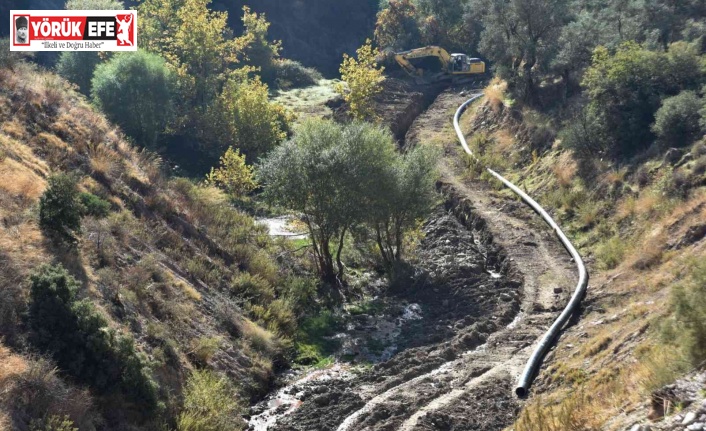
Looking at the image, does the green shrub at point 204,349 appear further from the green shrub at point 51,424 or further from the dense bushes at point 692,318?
A: the dense bushes at point 692,318

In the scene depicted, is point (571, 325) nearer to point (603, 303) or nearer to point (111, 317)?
point (603, 303)

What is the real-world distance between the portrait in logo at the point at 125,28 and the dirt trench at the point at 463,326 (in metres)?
22.9

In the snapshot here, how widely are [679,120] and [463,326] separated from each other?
13.2m

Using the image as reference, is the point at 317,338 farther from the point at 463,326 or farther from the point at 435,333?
the point at 463,326

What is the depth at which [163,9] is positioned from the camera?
2469 inches

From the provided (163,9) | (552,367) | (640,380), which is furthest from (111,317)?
(163,9)

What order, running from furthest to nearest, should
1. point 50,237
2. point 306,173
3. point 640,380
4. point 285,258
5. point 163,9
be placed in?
point 163,9 < point 285,258 < point 306,173 < point 50,237 < point 640,380

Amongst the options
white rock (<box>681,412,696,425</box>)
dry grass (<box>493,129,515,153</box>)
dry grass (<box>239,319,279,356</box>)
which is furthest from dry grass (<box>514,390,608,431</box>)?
dry grass (<box>493,129,515,153</box>)

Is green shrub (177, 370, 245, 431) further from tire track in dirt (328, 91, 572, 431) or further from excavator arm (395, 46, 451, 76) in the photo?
excavator arm (395, 46, 451, 76)

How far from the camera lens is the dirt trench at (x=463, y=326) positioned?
18750 millimetres

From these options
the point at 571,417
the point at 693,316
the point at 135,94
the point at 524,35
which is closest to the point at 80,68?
the point at 135,94

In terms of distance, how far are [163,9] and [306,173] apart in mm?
38961

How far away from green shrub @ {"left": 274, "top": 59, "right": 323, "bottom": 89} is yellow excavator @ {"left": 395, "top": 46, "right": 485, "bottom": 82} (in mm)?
11031

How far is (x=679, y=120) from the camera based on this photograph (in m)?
29.7
